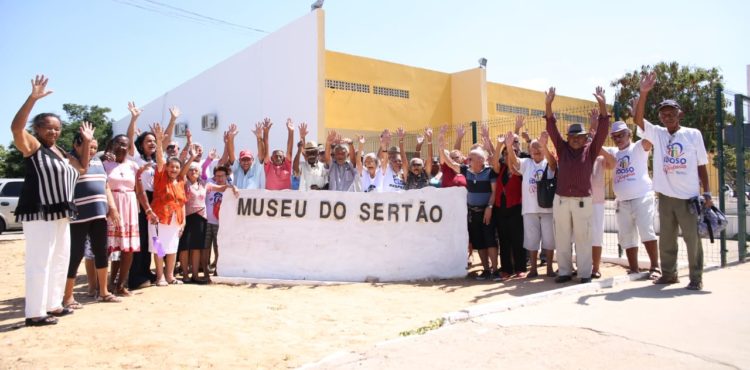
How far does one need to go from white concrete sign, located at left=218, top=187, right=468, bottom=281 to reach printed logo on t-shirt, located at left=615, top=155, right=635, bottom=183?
6.06ft

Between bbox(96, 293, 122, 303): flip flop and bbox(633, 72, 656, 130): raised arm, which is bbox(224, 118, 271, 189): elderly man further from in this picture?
bbox(633, 72, 656, 130): raised arm

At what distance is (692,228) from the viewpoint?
17.2 ft

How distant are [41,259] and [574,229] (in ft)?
17.4

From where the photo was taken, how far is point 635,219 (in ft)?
19.5

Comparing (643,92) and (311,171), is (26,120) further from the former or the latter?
(643,92)

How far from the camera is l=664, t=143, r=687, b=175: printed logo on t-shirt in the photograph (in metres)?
5.31

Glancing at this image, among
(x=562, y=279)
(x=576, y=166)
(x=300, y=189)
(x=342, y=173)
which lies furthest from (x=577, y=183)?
(x=300, y=189)

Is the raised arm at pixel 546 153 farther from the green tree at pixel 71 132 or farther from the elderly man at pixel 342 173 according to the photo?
the green tree at pixel 71 132

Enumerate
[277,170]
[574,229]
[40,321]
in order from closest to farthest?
[40,321]
[574,229]
[277,170]

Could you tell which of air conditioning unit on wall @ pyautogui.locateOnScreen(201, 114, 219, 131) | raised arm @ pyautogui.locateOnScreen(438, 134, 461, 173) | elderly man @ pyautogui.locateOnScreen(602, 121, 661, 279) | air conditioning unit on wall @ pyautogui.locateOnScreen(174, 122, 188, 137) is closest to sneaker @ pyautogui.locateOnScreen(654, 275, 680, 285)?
elderly man @ pyautogui.locateOnScreen(602, 121, 661, 279)

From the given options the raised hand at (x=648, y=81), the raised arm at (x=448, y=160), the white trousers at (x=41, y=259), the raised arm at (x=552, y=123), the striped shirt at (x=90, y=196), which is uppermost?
the raised hand at (x=648, y=81)

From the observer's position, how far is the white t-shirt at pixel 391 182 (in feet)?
24.1

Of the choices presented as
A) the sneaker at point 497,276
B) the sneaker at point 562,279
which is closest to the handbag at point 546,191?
the sneaker at point 562,279

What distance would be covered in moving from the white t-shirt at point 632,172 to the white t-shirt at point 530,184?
830 mm
